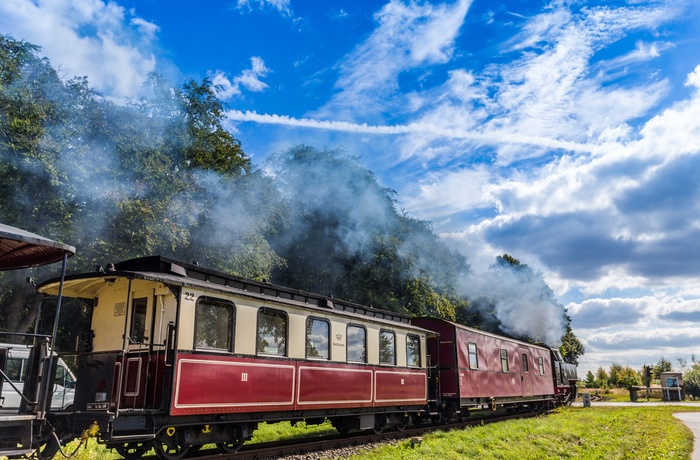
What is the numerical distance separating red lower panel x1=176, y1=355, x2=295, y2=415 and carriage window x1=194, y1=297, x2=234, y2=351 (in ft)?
0.95

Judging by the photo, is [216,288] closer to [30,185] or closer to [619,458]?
[619,458]

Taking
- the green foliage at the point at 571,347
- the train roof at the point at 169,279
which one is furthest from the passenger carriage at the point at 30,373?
the green foliage at the point at 571,347

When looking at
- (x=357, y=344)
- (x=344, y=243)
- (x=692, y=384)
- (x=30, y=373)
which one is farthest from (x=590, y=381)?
(x=30, y=373)

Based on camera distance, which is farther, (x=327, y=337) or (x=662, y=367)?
(x=662, y=367)

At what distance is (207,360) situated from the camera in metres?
9.45

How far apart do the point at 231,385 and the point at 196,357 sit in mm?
992

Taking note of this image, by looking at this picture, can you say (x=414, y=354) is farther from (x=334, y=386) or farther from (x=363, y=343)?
(x=334, y=386)

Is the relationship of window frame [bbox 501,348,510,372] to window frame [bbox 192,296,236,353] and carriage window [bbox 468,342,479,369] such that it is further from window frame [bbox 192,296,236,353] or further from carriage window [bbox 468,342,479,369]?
window frame [bbox 192,296,236,353]

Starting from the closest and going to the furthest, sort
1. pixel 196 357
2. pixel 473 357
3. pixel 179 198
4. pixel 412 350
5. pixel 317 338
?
pixel 196 357, pixel 317 338, pixel 412 350, pixel 473 357, pixel 179 198

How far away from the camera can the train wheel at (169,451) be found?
30.2 feet

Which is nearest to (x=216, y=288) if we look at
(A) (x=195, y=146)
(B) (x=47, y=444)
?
(B) (x=47, y=444)

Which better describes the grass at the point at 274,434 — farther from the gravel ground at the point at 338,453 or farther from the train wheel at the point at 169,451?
the gravel ground at the point at 338,453

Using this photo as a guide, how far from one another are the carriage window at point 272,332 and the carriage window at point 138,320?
213 centimetres

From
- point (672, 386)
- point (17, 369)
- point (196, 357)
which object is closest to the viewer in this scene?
point (196, 357)
